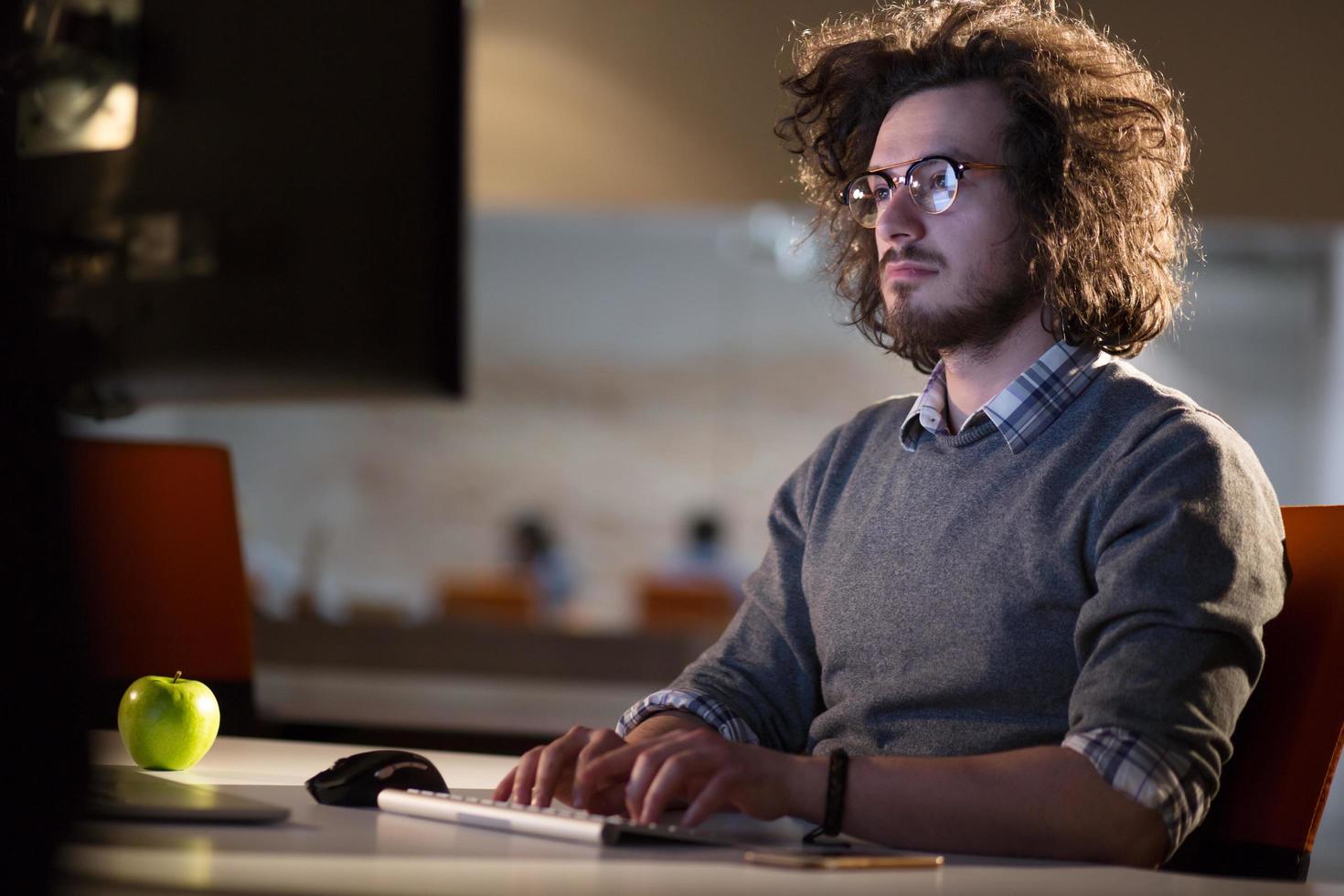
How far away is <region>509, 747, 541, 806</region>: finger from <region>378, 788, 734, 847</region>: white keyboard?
2.8 inches

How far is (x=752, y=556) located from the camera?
909 centimetres

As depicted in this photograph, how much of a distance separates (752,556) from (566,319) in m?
1.97

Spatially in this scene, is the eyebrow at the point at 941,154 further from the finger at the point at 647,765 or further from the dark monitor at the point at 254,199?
the finger at the point at 647,765

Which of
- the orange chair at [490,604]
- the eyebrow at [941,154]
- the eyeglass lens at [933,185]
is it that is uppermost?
the eyebrow at [941,154]

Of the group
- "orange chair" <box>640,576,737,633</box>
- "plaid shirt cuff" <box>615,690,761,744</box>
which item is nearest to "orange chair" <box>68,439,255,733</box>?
"plaid shirt cuff" <box>615,690,761,744</box>

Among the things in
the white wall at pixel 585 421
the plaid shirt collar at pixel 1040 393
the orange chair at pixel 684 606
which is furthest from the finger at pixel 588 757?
the white wall at pixel 585 421

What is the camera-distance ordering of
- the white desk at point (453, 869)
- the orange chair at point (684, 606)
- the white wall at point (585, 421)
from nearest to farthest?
1. the white desk at point (453, 869)
2. the orange chair at point (684, 606)
3. the white wall at point (585, 421)

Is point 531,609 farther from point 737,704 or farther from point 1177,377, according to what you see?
point 737,704

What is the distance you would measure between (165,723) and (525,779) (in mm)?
382

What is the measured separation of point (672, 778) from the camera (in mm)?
1079

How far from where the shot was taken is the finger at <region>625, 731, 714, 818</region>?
1.09 meters

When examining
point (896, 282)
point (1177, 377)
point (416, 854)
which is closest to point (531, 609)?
point (1177, 377)

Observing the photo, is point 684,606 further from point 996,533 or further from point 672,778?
point 672,778

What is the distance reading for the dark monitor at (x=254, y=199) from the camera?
133cm
